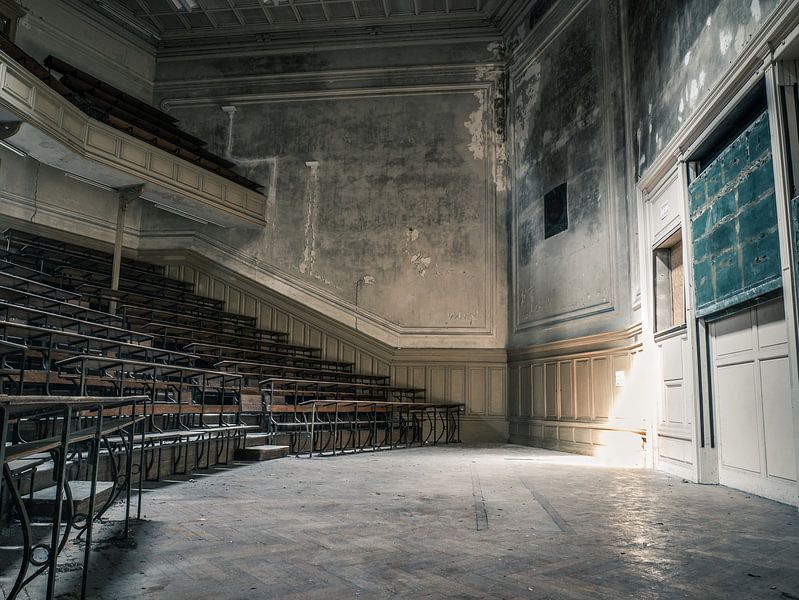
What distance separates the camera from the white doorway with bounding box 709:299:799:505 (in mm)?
4250

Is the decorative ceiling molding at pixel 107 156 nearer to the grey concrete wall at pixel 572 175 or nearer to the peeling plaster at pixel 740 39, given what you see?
the grey concrete wall at pixel 572 175

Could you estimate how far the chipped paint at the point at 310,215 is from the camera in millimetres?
11750

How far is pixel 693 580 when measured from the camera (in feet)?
7.59

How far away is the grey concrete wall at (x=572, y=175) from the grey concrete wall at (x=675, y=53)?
65 cm

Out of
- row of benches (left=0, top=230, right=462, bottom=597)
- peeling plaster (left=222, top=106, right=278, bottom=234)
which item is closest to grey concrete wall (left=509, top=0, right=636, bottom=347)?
row of benches (left=0, top=230, right=462, bottom=597)

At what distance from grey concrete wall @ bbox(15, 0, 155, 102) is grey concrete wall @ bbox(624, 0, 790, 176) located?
952cm

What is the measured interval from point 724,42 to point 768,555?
4013 mm

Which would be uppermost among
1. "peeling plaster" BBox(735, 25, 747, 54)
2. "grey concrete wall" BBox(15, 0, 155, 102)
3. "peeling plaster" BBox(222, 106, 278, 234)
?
"grey concrete wall" BBox(15, 0, 155, 102)

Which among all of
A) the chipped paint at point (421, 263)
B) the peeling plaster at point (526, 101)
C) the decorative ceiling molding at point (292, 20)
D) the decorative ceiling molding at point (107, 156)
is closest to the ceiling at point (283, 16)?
the decorative ceiling molding at point (292, 20)

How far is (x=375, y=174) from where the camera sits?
11.8 meters

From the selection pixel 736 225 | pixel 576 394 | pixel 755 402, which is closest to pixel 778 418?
pixel 755 402

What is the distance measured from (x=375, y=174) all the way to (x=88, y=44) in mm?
5956

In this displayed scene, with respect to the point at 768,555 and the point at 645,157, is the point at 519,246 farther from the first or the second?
the point at 768,555

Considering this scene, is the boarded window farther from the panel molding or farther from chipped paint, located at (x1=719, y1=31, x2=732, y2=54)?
chipped paint, located at (x1=719, y1=31, x2=732, y2=54)
